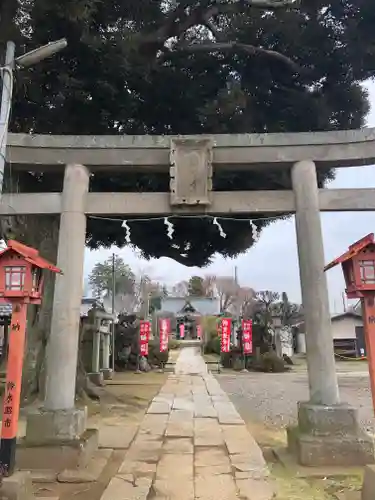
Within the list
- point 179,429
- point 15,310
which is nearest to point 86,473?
point 15,310

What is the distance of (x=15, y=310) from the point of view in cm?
480

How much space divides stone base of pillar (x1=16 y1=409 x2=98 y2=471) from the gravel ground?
4.80m

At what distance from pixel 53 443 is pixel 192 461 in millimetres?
1918

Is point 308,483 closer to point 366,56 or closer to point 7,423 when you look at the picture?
point 7,423

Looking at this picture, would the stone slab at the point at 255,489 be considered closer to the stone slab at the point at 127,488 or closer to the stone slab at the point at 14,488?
the stone slab at the point at 127,488

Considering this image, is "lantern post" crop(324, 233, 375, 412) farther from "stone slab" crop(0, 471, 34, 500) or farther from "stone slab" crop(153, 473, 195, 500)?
"stone slab" crop(0, 471, 34, 500)

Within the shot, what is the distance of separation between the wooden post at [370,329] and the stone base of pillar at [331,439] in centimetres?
128

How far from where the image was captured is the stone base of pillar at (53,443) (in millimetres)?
5246

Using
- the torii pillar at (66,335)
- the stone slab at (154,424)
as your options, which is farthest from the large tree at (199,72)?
the stone slab at (154,424)

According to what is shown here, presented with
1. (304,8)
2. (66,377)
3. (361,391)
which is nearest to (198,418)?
(66,377)

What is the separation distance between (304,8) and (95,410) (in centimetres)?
1051

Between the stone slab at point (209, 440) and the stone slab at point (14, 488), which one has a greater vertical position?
the stone slab at point (14, 488)

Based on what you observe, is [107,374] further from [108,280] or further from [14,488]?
[108,280]

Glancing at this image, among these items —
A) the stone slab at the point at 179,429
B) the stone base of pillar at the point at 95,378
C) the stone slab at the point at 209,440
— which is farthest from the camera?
the stone base of pillar at the point at 95,378
